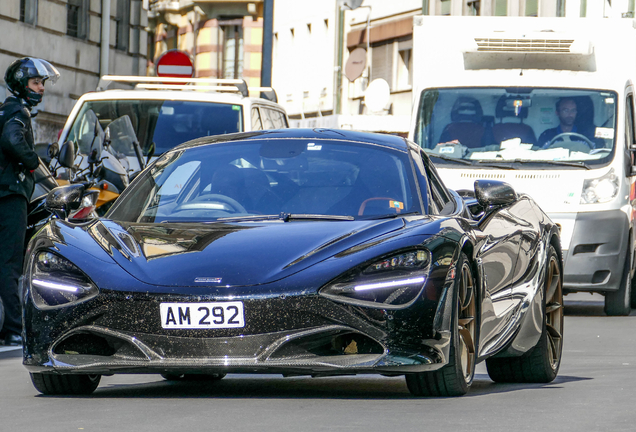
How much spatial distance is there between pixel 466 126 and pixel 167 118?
116 inches

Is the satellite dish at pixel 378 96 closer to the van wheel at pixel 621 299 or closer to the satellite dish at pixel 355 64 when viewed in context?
the satellite dish at pixel 355 64

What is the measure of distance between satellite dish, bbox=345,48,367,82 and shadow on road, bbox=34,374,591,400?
36815 millimetres

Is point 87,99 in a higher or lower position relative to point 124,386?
higher

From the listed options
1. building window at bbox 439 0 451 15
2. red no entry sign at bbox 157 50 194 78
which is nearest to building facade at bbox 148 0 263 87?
building window at bbox 439 0 451 15

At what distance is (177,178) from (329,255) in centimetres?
153

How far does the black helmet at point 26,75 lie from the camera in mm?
10625

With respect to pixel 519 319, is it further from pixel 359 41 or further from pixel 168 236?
pixel 359 41

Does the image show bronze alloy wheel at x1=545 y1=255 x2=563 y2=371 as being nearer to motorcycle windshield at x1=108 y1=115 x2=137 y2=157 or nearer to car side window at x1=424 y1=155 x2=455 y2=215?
car side window at x1=424 y1=155 x2=455 y2=215

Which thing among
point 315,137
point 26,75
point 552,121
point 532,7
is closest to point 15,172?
point 26,75

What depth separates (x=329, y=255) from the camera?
A: 662 cm

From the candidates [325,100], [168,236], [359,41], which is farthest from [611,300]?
[325,100]

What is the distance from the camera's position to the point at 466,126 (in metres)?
15.2

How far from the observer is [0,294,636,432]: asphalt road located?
19.9ft

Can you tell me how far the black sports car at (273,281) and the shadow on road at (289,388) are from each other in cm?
22
